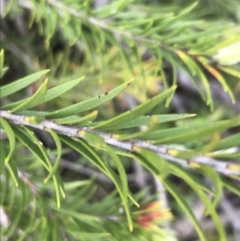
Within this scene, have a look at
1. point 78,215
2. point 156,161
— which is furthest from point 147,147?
point 78,215

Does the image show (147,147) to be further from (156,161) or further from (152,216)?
(152,216)

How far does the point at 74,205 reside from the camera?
404 mm

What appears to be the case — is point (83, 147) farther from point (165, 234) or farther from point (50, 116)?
point (165, 234)

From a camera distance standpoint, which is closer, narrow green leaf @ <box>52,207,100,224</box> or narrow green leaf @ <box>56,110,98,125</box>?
narrow green leaf @ <box>56,110,98,125</box>

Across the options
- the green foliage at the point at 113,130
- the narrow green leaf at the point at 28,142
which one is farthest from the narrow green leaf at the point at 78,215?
the narrow green leaf at the point at 28,142

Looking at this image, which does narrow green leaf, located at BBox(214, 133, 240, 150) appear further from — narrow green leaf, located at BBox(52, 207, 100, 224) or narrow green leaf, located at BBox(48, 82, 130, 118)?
narrow green leaf, located at BBox(52, 207, 100, 224)

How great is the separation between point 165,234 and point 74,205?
0.10 metres

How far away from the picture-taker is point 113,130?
26 centimetres

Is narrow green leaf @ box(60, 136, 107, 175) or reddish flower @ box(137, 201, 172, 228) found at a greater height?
narrow green leaf @ box(60, 136, 107, 175)

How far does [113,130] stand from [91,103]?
0.09 ft

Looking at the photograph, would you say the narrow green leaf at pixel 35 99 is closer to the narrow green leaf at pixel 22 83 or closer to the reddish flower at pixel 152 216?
the narrow green leaf at pixel 22 83

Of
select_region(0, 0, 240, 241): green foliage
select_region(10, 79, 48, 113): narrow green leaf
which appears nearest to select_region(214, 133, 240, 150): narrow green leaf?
select_region(0, 0, 240, 241): green foliage

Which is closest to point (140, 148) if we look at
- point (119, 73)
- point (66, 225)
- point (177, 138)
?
point (177, 138)

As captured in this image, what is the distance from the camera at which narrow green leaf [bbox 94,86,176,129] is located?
20cm
